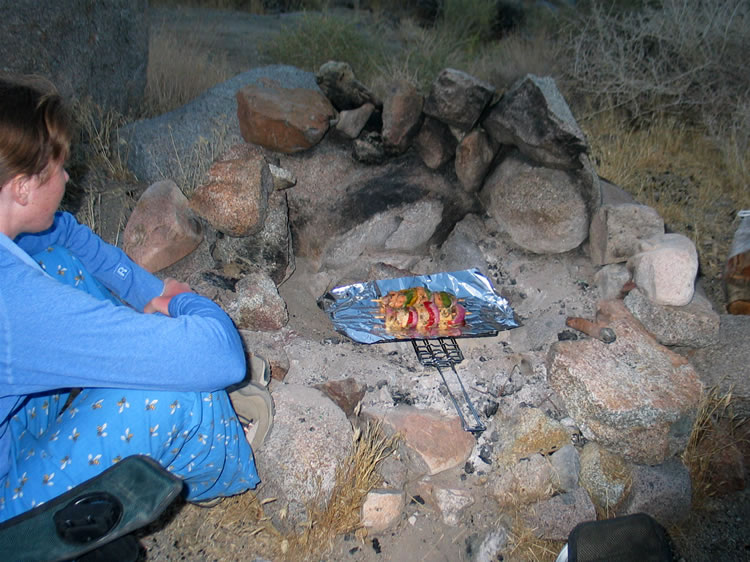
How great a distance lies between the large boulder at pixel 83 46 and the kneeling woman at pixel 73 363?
1854 mm

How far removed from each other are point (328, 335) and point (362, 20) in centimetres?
612

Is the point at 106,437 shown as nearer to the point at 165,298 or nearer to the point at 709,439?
the point at 165,298

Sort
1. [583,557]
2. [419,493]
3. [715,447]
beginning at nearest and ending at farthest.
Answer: [583,557] → [419,493] → [715,447]

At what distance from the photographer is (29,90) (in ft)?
4.78

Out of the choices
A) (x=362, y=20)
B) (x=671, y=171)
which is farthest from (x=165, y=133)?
(x=362, y=20)

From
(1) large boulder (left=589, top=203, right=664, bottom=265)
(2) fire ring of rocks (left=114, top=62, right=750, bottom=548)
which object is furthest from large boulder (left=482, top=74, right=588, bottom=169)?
(1) large boulder (left=589, top=203, right=664, bottom=265)

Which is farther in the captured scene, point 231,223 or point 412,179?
point 412,179

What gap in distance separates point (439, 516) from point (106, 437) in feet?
4.33

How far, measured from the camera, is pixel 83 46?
12.1ft

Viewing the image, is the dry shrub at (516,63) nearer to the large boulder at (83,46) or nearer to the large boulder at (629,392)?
the large boulder at (83,46)

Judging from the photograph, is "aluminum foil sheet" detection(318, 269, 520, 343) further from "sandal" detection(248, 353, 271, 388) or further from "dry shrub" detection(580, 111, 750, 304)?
"dry shrub" detection(580, 111, 750, 304)

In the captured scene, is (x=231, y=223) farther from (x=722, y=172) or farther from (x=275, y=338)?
(x=722, y=172)

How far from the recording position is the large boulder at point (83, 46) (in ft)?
10.5

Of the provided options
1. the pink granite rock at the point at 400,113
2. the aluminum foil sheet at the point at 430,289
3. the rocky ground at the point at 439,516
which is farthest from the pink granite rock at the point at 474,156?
the rocky ground at the point at 439,516
